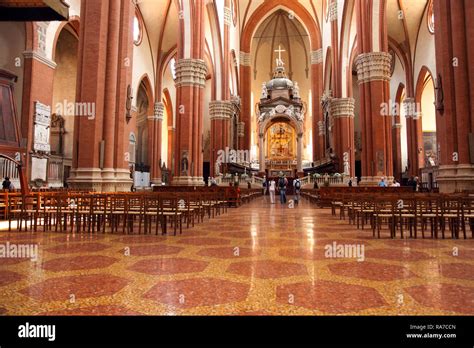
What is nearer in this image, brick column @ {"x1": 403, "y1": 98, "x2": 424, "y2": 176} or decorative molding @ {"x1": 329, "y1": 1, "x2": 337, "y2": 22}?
brick column @ {"x1": 403, "y1": 98, "x2": 424, "y2": 176}

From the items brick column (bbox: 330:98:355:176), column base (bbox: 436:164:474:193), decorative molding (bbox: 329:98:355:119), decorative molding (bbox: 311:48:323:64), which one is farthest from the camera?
decorative molding (bbox: 311:48:323:64)

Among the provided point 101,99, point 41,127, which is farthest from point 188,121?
point 101,99

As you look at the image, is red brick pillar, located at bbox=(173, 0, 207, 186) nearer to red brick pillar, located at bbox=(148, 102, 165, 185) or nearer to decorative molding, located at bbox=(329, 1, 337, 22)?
red brick pillar, located at bbox=(148, 102, 165, 185)

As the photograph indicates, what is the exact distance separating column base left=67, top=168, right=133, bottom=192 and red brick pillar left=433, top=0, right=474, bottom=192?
34.4 ft

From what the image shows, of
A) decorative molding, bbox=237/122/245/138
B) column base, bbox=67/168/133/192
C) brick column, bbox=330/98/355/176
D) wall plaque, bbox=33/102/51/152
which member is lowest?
column base, bbox=67/168/133/192

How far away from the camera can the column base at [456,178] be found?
9141mm

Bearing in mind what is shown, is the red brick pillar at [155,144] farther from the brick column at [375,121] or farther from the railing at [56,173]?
the brick column at [375,121]

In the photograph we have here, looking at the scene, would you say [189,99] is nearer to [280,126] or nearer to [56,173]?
[56,173]

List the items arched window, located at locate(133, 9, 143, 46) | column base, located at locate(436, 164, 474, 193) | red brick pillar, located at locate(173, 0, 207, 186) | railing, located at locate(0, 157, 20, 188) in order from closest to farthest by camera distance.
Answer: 1. column base, located at locate(436, 164, 474, 193)
2. railing, located at locate(0, 157, 20, 188)
3. red brick pillar, located at locate(173, 0, 207, 186)
4. arched window, located at locate(133, 9, 143, 46)

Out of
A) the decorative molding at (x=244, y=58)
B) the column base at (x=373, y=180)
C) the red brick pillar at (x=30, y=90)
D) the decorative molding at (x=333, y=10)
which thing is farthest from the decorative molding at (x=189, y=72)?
the decorative molding at (x=244, y=58)

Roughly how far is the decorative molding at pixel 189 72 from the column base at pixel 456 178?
12173mm

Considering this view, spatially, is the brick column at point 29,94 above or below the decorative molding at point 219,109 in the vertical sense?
below

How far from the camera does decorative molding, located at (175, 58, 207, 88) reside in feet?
54.2

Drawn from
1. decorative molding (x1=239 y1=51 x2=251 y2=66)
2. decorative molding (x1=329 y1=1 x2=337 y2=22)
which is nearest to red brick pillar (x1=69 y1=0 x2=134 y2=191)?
decorative molding (x1=329 y1=1 x2=337 y2=22)
